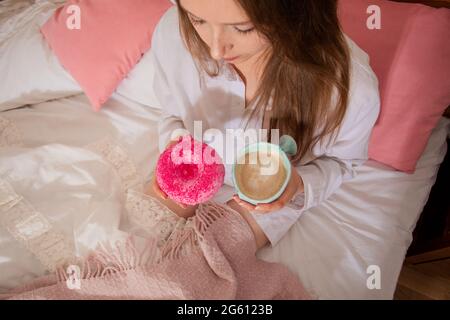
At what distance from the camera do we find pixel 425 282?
866mm

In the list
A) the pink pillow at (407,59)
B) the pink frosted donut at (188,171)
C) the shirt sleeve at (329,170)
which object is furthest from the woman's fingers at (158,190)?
the pink pillow at (407,59)

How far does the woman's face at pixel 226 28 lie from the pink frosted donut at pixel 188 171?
0.16 meters

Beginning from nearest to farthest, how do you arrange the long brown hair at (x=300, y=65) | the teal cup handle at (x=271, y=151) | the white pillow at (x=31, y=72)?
1. the long brown hair at (x=300, y=65)
2. the teal cup handle at (x=271, y=151)
3. the white pillow at (x=31, y=72)

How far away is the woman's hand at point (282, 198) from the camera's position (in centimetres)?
71

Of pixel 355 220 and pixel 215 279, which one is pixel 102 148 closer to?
pixel 215 279

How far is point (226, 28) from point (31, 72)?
2.02ft

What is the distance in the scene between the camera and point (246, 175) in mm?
713

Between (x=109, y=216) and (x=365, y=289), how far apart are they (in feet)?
1.59

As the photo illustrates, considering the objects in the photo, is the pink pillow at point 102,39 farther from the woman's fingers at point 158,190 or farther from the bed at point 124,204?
the woman's fingers at point 158,190

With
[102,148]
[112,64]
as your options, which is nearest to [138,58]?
[112,64]

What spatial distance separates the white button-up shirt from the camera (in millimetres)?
787

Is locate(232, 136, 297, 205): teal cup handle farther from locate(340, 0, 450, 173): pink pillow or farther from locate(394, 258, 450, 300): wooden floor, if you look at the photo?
locate(394, 258, 450, 300): wooden floor

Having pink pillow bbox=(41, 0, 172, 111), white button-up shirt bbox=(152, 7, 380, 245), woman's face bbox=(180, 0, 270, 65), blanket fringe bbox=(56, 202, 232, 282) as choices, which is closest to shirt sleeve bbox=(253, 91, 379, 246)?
white button-up shirt bbox=(152, 7, 380, 245)

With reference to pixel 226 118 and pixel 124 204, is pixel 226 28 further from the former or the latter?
pixel 124 204
